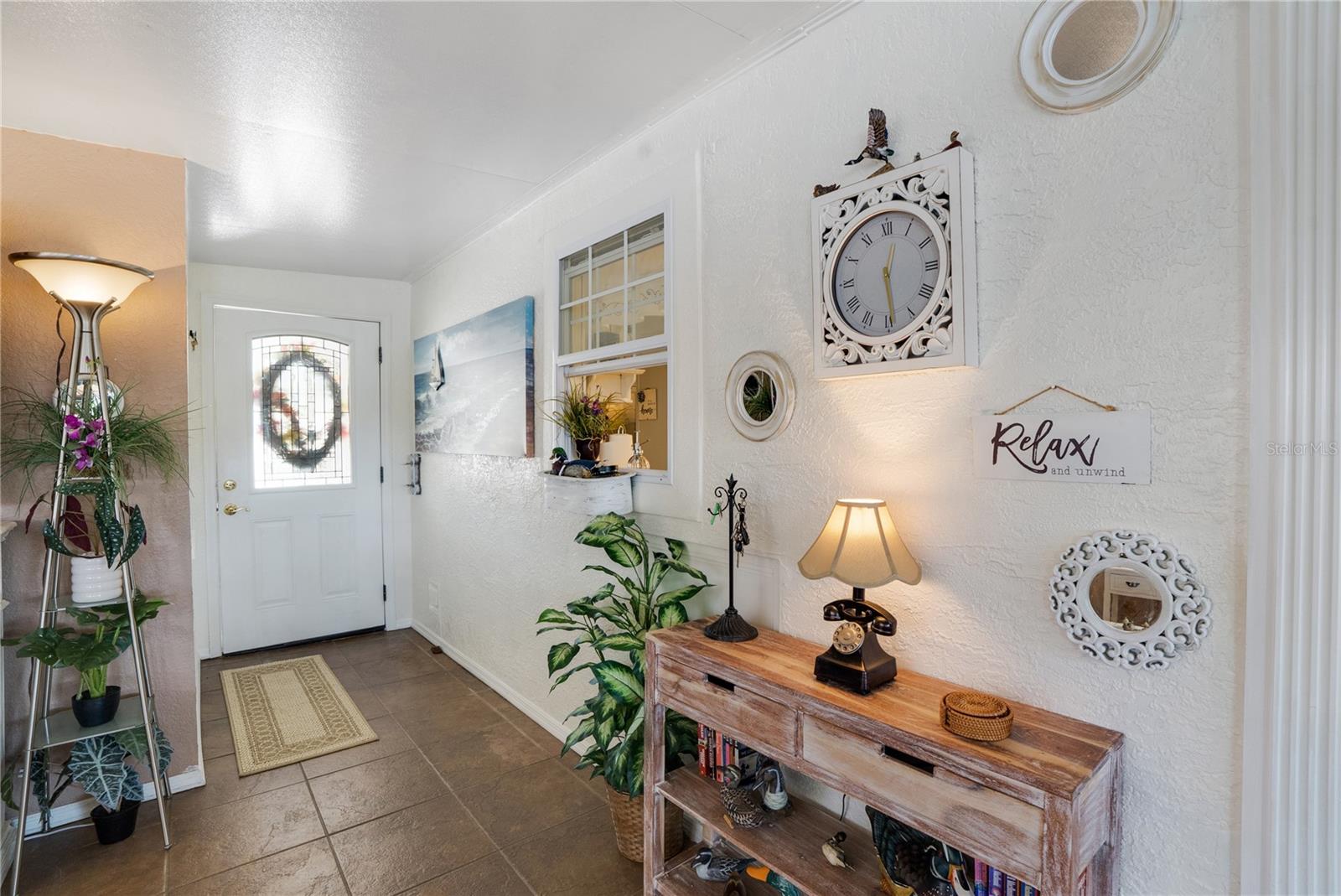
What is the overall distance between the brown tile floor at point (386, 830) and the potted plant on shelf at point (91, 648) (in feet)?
1.62

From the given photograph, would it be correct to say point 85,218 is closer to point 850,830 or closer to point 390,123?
point 390,123

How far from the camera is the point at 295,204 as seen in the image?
308 centimetres

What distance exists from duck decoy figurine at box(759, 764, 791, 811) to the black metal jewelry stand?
356 mm

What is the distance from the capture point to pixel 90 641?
2.21 metres

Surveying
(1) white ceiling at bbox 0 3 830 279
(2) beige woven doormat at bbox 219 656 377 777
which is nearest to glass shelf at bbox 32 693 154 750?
(2) beige woven doormat at bbox 219 656 377 777

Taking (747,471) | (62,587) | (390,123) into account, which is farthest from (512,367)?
(62,587)

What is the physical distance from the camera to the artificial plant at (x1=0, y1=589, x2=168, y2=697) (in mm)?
2127

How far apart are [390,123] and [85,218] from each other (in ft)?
3.97

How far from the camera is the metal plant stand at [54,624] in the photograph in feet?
7.00

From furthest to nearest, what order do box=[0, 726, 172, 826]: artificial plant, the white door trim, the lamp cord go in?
1. the lamp cord
2. box=[0, 726, 172, 826]: artificial plant
3. the white door trim

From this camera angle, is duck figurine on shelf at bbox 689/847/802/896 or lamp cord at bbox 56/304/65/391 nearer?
duck figurine on shelf at bbox 689/847/802/896

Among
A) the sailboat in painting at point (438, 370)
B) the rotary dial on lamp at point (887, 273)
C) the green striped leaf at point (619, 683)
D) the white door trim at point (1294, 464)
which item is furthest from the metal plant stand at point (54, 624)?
the white door trim at point (1294, 464)

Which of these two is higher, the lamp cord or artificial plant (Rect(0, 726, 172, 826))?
the lamp cord

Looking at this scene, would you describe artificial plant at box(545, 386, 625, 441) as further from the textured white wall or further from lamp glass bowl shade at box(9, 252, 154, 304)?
lamp glass bowl shade at box(9, 252, 154, 304)
